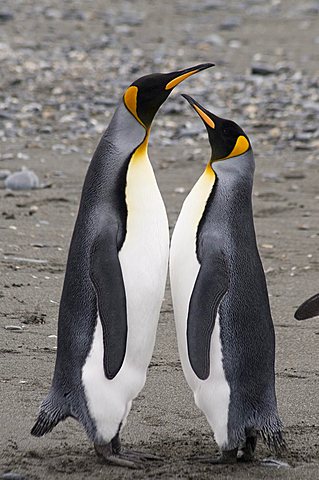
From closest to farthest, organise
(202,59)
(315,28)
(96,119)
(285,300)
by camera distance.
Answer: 1. (285,300)
2. (96,119)
3. (202,59)
4. (315,28)

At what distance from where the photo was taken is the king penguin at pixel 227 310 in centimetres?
331

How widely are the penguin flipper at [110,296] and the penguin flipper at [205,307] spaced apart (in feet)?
0.67

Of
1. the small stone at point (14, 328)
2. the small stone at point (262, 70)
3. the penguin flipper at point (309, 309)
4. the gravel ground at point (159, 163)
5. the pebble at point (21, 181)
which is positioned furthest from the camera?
the small stone at point (262, 70)

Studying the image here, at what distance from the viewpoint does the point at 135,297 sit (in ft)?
11.0

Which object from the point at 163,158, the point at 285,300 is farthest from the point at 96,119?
the point at 285,300

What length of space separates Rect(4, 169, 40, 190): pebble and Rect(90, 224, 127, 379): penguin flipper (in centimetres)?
365

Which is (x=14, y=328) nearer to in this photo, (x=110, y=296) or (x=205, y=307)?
(x=110, y=296)

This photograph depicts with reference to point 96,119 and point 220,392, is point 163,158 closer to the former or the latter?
point 96,119

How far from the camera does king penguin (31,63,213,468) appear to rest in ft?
10.8

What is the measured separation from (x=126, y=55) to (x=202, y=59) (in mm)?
883

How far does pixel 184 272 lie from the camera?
132 inches

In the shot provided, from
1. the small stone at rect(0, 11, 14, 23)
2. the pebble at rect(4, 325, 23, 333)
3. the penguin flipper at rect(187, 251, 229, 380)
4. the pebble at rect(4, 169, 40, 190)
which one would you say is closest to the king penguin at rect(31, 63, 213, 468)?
the penguin flipper at rect(187, 251, 229, 380)

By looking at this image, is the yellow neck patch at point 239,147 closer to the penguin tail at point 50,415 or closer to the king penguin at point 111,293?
the king penguin at point 111,293

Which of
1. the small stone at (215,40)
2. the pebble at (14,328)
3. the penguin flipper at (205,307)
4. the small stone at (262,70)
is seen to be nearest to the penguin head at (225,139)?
the penguin flipper at (205,307)
